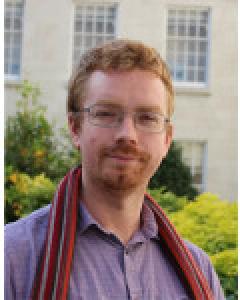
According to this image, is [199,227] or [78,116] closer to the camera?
[78,116]

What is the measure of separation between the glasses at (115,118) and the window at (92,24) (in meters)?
17.4

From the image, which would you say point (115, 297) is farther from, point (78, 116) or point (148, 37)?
point (148, 37)

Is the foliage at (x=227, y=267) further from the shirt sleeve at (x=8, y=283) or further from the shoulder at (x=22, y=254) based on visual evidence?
the shirt sleeve at (x=8, y=283)

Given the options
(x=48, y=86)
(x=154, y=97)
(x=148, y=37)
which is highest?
(x=148, y=37)

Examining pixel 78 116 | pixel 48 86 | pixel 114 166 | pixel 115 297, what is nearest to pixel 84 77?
pixel 78 116

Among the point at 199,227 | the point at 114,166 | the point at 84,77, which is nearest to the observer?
the point at 114,166

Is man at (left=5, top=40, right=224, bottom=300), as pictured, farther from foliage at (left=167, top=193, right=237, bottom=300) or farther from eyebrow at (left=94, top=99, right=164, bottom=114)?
foliage at (left=167, top=193, right=237, bottom=300)

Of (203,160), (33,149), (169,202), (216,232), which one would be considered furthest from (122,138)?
(203,160)

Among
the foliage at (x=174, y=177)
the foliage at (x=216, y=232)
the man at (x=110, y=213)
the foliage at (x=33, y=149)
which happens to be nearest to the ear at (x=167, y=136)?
the man at (x=110, y=213)

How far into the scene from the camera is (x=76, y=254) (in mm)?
1802

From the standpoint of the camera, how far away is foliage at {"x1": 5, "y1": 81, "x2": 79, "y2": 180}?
12938 mm

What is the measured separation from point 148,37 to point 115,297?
17364 millimetres

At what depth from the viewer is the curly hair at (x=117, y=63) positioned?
186 cm

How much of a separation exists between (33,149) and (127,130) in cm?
1165
